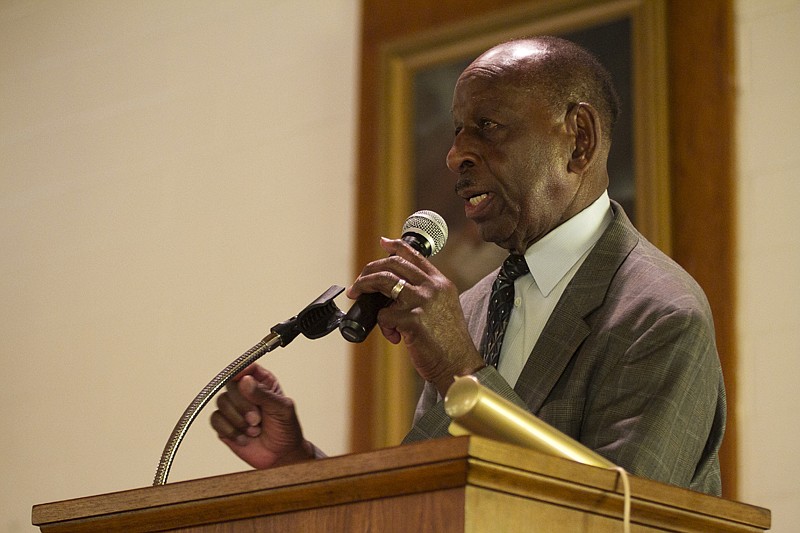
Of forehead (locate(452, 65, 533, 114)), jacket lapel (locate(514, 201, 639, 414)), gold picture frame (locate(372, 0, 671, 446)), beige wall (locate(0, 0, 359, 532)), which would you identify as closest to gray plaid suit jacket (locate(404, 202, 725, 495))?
jacket lapel (locate(514, 201, 639, 414))

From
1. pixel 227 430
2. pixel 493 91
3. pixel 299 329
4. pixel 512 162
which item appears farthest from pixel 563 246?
pixel 227 430

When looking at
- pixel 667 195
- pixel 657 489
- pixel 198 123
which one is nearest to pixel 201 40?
pixel 198 123

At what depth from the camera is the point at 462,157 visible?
89.0 inches

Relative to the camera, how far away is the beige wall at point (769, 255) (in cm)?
289

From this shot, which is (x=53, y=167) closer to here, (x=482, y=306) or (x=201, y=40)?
(x=201, y=40)

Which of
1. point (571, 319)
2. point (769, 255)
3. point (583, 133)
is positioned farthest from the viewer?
point (769, 255)

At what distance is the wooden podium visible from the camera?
1245 mm

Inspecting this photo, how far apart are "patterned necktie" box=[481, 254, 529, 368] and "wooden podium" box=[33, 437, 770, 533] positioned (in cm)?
80

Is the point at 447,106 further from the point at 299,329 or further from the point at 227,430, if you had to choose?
the point at 299,329

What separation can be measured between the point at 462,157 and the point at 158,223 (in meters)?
2.58

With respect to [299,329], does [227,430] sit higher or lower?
lower

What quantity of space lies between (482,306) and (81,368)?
2.70m

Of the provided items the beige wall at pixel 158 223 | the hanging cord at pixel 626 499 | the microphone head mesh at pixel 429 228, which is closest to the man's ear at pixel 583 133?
the microphone head mesh at pixel 429 228

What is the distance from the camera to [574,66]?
2328mm
